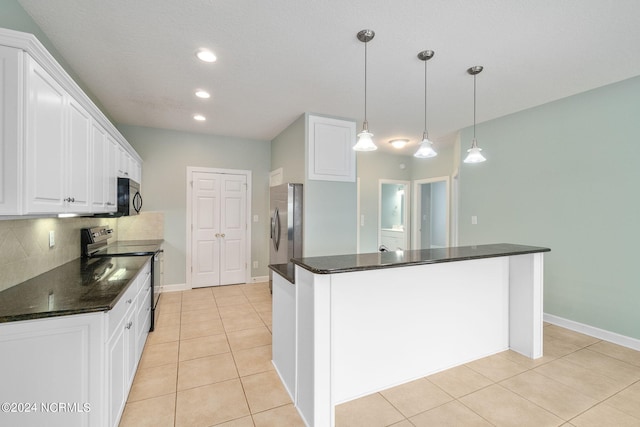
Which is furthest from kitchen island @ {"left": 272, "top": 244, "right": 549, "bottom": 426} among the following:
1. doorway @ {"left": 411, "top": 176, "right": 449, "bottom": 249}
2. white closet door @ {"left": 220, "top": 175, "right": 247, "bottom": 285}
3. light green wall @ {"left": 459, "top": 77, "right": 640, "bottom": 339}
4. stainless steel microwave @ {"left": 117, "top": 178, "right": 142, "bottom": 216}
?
doorway @ {"left": 411, "top": 176, "right": 449, "bottom": 249}

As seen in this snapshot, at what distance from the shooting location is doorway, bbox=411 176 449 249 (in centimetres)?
629

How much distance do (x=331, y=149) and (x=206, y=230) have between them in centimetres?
263

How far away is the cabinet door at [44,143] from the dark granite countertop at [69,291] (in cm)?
48

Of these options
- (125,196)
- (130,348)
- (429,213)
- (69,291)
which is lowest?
(130,348)

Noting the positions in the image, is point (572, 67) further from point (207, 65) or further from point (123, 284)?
point (123, 284)

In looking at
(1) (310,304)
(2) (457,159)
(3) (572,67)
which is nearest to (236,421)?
(1) (310,304)

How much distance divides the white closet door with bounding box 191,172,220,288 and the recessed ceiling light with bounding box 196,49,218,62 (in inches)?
105

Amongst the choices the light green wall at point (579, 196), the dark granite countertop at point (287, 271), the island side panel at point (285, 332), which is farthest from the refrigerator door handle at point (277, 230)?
the light green wall at point (579, 196)

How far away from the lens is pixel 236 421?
1799mm

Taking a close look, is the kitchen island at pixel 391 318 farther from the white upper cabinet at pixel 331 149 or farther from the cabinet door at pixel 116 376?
the white upper cabinet at pixel 331 149

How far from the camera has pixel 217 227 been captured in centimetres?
493

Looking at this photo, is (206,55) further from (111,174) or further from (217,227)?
(217,227)

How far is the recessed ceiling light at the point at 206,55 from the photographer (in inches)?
91.6

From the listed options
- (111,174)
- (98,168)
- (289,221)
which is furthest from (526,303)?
(111,174)
